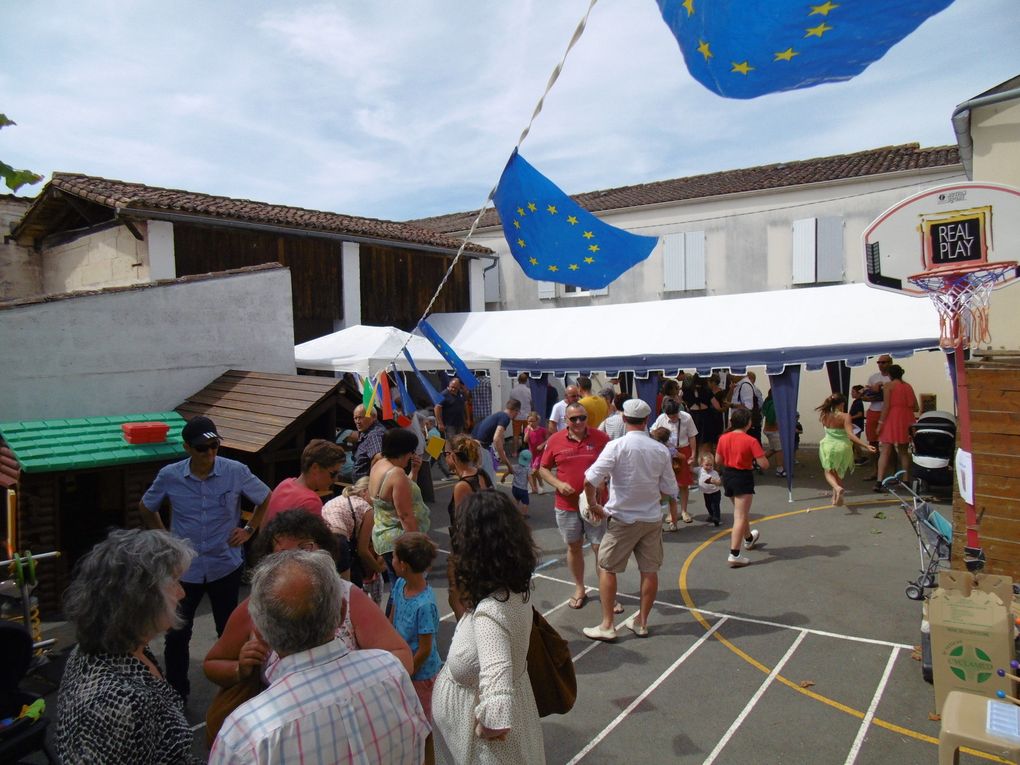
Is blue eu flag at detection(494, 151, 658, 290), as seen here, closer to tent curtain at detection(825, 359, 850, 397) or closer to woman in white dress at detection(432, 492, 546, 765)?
woman in white dress at detection(432, 492, 546, 765)

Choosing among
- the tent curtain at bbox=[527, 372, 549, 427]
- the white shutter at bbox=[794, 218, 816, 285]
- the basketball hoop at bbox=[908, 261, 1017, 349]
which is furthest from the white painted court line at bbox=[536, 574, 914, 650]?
the white shutter at bbox=[794, 218, 816, 285]

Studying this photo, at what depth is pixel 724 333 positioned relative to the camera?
11945mm

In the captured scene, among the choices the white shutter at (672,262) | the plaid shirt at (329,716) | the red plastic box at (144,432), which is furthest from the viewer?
the white shutter at (672,262)

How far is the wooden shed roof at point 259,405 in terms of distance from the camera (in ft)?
22.0

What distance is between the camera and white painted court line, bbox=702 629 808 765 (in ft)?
11.9

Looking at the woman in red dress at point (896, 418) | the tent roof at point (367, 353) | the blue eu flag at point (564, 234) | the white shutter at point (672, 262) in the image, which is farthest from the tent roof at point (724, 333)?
the blue eu flag at point (564, 234)

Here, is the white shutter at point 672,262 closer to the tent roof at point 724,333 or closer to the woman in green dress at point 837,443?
the tent roof at point 724,333

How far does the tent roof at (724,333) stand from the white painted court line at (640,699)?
624 cm

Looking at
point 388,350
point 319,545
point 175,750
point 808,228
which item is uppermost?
point 808,228

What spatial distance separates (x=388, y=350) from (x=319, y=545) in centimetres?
920

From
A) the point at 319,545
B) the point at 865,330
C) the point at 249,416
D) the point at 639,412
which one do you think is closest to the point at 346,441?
the point at 249,416

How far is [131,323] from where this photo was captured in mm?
7809

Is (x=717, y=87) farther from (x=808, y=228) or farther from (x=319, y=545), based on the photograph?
(x=808, y=228)

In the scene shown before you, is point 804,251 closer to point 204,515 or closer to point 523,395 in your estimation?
point 523,395
